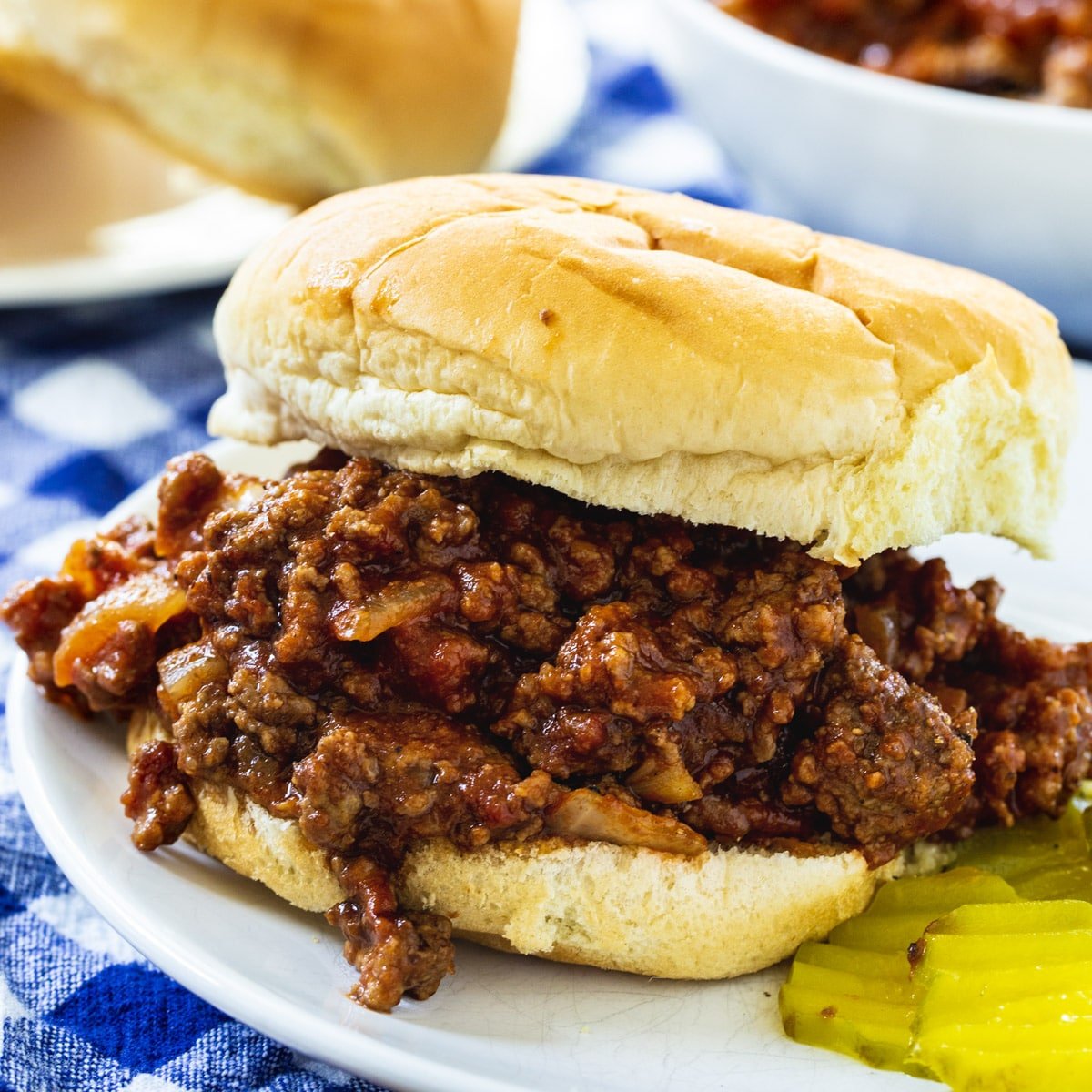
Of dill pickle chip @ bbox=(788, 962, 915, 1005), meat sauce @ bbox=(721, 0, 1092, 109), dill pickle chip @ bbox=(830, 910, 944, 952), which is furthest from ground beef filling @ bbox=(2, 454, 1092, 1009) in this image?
meat sauce @ bbox=(721, 0, 1092, 109)

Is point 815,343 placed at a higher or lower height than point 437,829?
higher

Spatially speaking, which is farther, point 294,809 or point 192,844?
point 192,844

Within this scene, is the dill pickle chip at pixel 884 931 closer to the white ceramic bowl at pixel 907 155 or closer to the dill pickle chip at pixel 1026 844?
the dill pickle chip at pixel 1026 844

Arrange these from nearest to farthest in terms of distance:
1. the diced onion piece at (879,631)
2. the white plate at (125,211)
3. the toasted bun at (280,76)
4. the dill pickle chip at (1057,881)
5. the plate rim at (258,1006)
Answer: the plate rim at (258,1006)
the dill pickle chip at (1057,881)
the diced onion piece at (879,631)
the toasted bun at (280,76)
the white plate at (125,211)

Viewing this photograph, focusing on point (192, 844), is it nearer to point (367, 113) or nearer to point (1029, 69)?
point (367, 113)

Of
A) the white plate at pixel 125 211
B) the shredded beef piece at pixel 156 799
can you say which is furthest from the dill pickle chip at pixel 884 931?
the white plate at pixel 125 211

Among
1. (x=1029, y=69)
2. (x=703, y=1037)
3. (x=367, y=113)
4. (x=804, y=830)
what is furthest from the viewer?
(x=1029, y=69)

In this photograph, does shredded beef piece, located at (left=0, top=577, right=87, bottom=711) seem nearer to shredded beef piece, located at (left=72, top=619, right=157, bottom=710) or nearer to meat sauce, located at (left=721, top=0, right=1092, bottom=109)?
shredded beef piece, located at (left=72, top=619, right=157, bottom=710)

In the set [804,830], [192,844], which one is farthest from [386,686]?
[804,830]
